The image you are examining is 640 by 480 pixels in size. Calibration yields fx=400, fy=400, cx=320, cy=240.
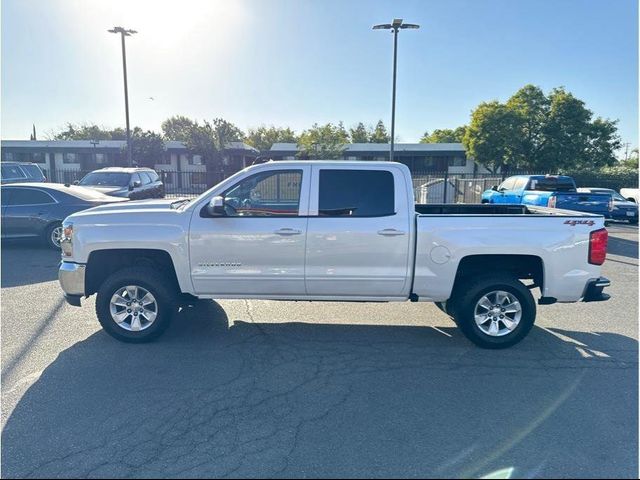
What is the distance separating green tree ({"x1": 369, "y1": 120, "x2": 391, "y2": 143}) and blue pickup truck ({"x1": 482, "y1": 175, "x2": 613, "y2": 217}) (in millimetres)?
47533

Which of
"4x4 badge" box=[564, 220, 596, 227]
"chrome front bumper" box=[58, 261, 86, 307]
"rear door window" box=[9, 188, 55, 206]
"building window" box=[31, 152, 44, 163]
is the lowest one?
"chrome front bumper" box=[58, 261, 86, 307]

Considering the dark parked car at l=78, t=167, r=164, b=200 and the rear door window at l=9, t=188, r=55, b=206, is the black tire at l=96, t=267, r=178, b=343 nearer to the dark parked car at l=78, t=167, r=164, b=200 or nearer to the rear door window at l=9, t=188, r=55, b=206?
the rear door window at l=9, t=188, r=55, b=206

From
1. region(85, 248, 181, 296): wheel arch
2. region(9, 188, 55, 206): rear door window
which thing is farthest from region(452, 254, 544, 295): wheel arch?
region(9, 188, 55, 206): rear door window

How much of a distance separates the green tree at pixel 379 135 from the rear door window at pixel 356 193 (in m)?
57.6

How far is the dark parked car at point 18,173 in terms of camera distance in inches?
527

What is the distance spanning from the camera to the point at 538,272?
4418 mm

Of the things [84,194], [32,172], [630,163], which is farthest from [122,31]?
[630,163]

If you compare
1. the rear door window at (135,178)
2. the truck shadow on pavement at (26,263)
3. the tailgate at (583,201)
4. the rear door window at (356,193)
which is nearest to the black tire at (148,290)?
the rear door window at (356,193)

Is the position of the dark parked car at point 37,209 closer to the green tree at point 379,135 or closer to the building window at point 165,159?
the building window at point 165,159

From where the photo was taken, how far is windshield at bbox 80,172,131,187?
13.1 metres

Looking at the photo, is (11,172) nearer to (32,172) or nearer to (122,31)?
(32,172)

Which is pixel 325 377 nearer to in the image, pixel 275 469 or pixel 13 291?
pixel 275 469

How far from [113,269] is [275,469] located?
3229 mm

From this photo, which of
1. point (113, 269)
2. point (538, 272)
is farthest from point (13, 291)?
point (538, 272)
